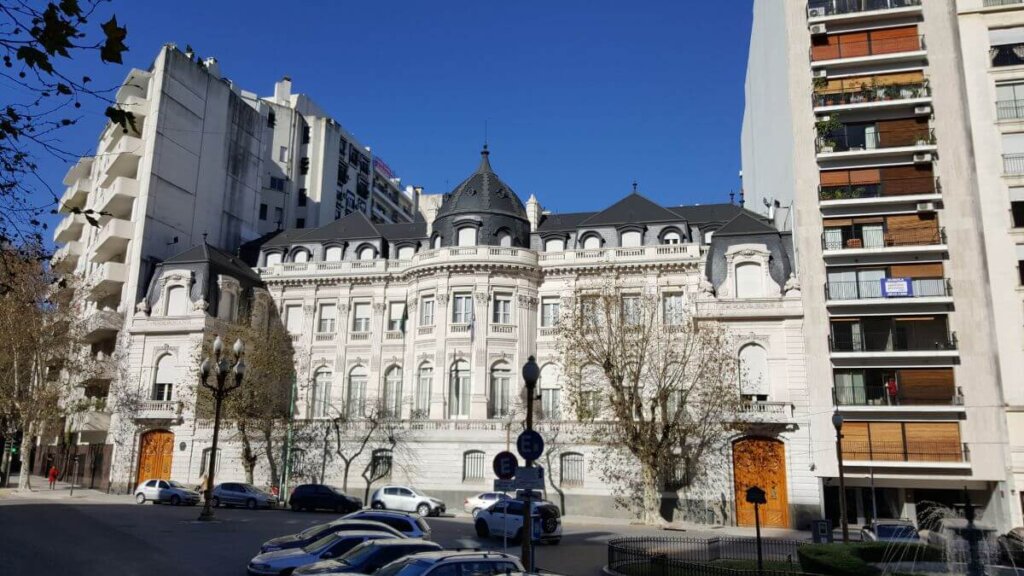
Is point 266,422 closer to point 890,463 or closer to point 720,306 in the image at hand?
point 720,306

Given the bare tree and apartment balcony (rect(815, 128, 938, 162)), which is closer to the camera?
the bare tree

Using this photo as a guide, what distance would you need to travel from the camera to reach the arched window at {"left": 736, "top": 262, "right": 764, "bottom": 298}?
39.9 metres

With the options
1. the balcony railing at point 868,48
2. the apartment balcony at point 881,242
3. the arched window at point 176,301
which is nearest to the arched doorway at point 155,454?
the arched window at point 176,301

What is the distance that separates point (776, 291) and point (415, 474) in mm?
19760

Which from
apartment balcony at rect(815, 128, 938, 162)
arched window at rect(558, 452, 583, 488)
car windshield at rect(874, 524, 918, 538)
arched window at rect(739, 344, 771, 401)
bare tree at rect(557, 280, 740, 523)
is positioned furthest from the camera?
arched window at rect(558, 452, 583, 488)

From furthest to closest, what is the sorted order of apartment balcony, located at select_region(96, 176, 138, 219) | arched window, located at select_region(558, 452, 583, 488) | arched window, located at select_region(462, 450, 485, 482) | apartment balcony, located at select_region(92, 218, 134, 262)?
1. apartment balcony, located at select_region(96, 176, 138, 219)
2. apartment balcony, located at select_region(92, 218, 134, 262)
3. arched window, located at select_region(462, 450, 485, 482)
4. arched window, located at select_region(558, 452, 583, 488)

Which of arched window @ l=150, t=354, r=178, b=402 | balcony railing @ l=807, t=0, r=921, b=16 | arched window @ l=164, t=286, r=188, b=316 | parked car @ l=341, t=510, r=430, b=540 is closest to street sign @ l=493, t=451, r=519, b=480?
parked car @ l=341, t=510, r=430, b=540

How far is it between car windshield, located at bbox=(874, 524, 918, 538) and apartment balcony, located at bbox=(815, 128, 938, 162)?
19.1 meters

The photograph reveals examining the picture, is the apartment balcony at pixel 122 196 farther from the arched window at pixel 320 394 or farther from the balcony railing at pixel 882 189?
the balcony railing at pixel 882 189

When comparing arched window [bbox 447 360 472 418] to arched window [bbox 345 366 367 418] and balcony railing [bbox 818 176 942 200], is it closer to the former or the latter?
arched window [bbox 345 366 367 418]

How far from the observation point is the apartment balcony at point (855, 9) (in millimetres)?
39750

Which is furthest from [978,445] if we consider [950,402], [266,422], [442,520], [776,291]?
[266,422]

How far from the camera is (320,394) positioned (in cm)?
4691

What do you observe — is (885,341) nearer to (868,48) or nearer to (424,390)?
(868,48)
